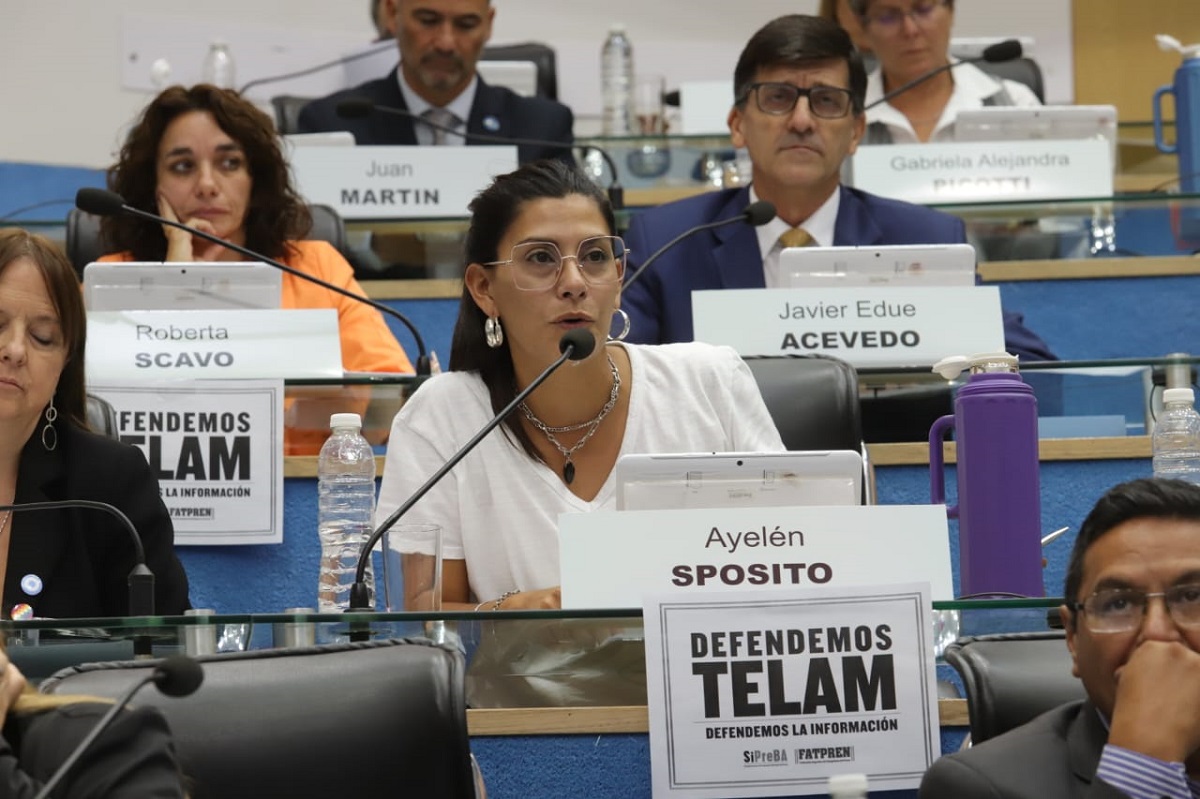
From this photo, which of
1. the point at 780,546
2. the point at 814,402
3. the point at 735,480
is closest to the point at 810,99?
the point at 814,402

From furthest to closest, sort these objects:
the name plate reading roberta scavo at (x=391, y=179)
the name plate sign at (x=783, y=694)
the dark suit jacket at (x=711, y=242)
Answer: the name plate reading roberta scavo at (x=391, y=179) < the dark suit jacket at (x=711, y=242) < the name plate sign at (x=783, y=694)

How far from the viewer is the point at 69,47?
Answer: 727cm

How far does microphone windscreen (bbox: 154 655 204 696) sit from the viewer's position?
1523 mm

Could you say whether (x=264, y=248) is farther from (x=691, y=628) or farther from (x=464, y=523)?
(x=691, y=628)

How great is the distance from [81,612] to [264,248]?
4.90 feet

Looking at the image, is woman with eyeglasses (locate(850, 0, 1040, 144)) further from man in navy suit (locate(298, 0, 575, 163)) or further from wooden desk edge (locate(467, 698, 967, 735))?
wooden desk edge (locate(467, 698, 967, 735))

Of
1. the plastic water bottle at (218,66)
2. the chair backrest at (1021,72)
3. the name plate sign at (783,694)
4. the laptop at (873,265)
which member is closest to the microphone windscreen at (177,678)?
the name plate sign at (783,694)

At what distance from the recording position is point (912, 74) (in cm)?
526

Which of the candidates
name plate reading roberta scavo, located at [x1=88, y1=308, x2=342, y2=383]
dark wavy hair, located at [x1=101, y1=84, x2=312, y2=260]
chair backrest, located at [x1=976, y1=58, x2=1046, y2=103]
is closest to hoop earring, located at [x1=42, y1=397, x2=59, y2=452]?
name plate reading roberta scavo, located at [x1=88, y1=308, x2=342, y2=383]

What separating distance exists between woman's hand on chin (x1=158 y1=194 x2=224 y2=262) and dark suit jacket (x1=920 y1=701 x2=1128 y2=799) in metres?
2.67

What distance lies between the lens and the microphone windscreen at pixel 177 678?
1.52 metres

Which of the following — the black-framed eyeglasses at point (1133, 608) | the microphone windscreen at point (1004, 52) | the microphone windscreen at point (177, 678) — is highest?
the microphone windscreen at point (1004, 52)

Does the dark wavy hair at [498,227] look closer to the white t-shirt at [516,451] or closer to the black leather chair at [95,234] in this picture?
the white t-shirt at [516,451]

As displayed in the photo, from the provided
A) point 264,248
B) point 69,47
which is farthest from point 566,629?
point 69,47
